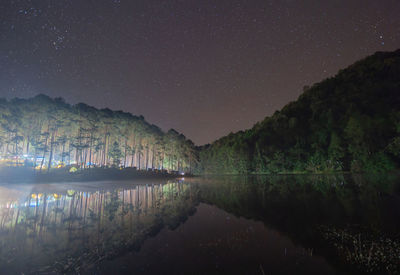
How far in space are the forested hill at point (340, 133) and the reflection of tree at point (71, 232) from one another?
4686 cm

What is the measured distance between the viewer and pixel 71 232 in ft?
29.8

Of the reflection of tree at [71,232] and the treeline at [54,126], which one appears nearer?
the reflection of tree at [71,232]

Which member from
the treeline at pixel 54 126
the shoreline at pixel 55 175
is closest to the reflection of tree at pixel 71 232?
the shoreline at pixel 55 175

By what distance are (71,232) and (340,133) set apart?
69.5 metres

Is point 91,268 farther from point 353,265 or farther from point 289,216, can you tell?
point 289,216

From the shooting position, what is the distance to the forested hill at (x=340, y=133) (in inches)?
1715

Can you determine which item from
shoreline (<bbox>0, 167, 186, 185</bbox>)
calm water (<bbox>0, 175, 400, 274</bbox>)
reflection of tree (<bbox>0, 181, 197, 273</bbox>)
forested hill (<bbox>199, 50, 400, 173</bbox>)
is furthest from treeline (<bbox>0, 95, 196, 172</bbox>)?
forested hill (<bbox>199, 50, 400, 173</bbox>)

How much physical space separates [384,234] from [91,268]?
11189mm

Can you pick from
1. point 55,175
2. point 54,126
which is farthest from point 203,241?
point 54,126

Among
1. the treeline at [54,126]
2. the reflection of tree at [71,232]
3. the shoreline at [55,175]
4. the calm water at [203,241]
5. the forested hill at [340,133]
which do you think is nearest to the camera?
the calm water at [203,241]

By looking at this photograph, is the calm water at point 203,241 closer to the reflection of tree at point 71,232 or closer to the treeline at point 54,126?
the reflection of tree at point 71,232

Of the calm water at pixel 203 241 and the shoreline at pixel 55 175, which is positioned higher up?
the shoreline at pixel 55 175

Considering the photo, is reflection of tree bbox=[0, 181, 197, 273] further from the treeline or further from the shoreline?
the treeline

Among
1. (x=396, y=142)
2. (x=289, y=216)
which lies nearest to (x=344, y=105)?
(x=396, y=142)
